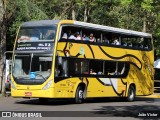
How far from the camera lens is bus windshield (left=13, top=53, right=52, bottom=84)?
20.7 m

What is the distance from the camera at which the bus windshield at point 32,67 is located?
20.7m

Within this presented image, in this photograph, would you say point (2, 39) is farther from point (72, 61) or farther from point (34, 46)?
point (72, 61)

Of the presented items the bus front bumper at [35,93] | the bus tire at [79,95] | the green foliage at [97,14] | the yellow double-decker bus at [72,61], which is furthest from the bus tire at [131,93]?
the green foliage at [97,14]

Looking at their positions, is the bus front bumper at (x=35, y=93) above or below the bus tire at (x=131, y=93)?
above

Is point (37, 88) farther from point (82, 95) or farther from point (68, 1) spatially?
point (68, 1)

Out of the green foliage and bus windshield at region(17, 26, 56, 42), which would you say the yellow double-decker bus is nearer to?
bus windshield at region(17, 26, 56, 42)

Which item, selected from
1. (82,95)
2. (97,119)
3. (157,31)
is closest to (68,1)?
(157,31)

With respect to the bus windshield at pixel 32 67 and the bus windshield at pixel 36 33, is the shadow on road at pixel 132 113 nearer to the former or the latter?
the bus windshield at pixel 32 67

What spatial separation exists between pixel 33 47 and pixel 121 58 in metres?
6.27

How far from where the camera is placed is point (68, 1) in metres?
34.9

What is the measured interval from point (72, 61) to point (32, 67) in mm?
2075

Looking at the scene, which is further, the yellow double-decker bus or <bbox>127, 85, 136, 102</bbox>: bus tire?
<bbox>127, 85, 136, 102</bbox>: bus tire

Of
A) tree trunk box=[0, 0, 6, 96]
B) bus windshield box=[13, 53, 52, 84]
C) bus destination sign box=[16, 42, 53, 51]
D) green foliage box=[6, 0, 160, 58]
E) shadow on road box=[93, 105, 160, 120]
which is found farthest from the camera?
green foliage box=[6, 0, 160, 58]

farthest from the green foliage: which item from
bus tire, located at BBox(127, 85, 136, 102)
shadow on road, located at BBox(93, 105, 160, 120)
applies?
shadow on road, located at BBox(93, 105, 160, 120)
